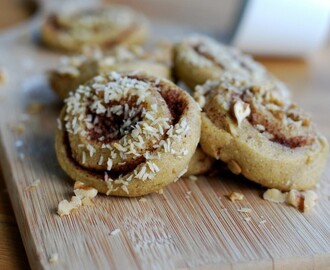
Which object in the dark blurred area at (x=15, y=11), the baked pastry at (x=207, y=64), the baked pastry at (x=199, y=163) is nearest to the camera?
the baked pastry at (x=199, y=163)

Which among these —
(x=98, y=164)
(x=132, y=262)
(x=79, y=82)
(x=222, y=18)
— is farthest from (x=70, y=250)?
(x=222, y=18)

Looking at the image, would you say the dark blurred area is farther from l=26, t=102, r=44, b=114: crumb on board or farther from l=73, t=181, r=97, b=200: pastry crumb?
l=73, t=181, r=97, b=200: pastry crumb

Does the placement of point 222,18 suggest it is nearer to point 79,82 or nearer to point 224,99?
point 79,82

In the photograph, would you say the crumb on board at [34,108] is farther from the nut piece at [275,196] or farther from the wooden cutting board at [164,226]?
the nut piece at [275,196]

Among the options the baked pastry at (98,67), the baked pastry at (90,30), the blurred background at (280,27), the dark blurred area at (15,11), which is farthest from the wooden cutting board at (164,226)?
the dark blurred area at (15,11)

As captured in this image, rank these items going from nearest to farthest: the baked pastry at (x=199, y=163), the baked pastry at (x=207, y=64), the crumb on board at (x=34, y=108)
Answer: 1. the baked pastry at (x=199, y=163)
2. the baked pastry at (x=207, y=64)
3. the crumb on board at (x=34, y=108)

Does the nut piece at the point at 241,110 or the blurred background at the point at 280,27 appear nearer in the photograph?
the nut piece at the point at 241,110
